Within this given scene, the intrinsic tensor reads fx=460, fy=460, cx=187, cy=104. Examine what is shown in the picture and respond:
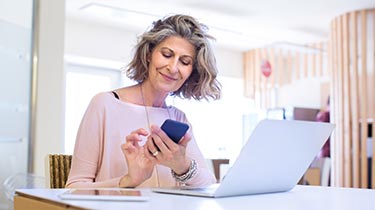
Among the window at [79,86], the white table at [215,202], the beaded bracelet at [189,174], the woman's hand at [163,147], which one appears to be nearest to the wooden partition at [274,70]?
the window at [79,86]

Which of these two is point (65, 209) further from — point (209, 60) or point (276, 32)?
point (276, 32)

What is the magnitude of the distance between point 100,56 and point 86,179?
480cm

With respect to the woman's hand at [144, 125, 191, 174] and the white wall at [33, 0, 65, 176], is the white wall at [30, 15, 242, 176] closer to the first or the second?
the white wall at [33, 0, 65, 176]

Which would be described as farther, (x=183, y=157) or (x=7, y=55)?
(x=7, y=55)

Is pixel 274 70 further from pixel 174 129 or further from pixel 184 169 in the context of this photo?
pixel 174 129

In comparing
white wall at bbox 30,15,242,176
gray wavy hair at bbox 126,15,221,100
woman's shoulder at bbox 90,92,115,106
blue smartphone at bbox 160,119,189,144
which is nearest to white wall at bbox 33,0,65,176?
white wall at bbox 30,15,242,176

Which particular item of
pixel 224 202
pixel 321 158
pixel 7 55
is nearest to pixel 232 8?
pixel 321 158

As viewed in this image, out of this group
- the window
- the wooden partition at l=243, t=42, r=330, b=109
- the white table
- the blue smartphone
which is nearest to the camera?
the white table

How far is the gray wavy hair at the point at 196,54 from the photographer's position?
63.4 inches

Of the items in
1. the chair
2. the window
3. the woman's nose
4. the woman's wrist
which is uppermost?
the window

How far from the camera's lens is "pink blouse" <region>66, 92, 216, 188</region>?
4.70 ft

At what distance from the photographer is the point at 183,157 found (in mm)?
1257

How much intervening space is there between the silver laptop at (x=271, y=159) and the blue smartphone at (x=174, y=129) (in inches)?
5.7

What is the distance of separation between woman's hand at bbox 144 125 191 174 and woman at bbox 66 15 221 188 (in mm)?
42
